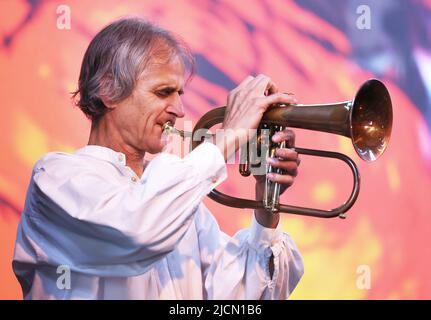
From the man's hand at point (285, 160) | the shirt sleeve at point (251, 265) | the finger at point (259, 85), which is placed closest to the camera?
the finger at point (259, 85)

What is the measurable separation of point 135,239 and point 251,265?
0.64 metres

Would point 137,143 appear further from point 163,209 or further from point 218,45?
point 218,45

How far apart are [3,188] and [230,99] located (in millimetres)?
1260

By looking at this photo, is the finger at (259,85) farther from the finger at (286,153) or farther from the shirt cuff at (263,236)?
the shirt cuff at (263,236)

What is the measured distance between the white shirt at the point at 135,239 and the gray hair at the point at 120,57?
0.65 ft

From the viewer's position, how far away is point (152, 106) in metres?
2.24

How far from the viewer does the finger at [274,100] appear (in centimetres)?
202

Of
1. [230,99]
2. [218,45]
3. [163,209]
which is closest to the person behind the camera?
[163,209]

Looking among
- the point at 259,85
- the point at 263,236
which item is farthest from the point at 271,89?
the point at 263,236

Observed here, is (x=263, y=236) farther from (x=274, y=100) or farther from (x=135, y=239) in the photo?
(x=135, y=239)

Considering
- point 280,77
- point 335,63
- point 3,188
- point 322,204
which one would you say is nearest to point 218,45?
point 280,77

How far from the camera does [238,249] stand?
237 centimetres

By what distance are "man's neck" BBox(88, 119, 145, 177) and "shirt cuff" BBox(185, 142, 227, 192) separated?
1.49 feet

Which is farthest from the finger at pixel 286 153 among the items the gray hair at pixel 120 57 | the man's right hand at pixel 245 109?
the gray hair at pixel 120 57
